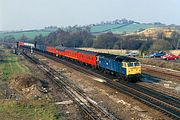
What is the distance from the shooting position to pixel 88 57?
51.5 meters

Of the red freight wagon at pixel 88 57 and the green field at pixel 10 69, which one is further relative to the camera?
the red freight wagon at pixel 88 57

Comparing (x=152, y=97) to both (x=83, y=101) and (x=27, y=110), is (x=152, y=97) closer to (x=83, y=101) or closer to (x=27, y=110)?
(x=83, y=101)

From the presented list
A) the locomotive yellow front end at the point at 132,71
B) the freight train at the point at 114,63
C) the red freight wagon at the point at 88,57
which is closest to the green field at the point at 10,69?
the red freight wagon at the point at 88,57

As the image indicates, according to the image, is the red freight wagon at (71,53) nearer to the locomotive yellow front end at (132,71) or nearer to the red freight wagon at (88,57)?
the red freight wagon at (88,57)

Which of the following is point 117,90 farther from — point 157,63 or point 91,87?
point 157,63

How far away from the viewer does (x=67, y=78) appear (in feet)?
138

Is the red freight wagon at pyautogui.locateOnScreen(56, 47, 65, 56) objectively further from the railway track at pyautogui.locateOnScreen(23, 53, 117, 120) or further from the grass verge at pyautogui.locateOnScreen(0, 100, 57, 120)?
the grass verge at pyautogui.locateOnScreen(0, 100, 57, 120)

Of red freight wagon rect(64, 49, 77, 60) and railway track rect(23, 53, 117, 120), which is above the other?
red freight wagon rect(64, 49, 77, 60)

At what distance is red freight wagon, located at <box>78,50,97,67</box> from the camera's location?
159 ft

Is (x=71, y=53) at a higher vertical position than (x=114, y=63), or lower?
lower

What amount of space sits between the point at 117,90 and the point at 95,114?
956 cm

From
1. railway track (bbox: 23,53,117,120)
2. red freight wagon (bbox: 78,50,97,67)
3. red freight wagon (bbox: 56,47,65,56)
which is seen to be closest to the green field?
railway track (bbox: 23,53,117,120)

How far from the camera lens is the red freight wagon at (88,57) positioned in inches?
1905

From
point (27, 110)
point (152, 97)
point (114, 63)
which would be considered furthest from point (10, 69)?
point (152, 97)
